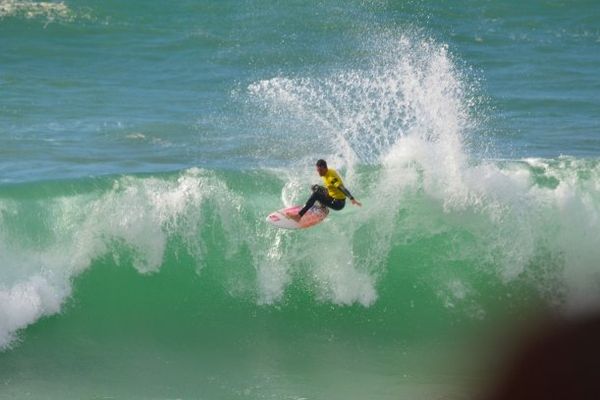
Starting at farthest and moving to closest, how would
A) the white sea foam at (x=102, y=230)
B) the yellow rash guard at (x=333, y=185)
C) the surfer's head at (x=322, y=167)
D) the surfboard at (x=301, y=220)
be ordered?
the white sea foam at (x=102, y=230) < the surfboard at (x=301, y=220) < the yellow rash guard at (x=333, y=185) < the surfer's head at (x=322, y=167)

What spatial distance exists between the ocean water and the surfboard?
1041mm

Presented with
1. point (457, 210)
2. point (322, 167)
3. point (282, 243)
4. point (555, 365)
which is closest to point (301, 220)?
point (322, 167)

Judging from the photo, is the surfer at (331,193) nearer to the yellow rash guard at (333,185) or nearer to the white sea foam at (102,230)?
the yellow rash guard at (333,185)

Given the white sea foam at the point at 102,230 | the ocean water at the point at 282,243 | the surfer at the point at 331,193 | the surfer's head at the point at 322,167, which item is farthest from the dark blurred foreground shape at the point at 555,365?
the white sea foam at the point at 102,230

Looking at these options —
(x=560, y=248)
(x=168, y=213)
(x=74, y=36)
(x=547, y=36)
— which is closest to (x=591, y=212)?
(x=560, y=248)

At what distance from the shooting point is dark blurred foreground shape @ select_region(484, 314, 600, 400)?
46.6 feet

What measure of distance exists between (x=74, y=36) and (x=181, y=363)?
15030mm

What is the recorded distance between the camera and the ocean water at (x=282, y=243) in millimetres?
14898

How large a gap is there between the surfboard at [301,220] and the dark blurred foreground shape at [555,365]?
9.84ft

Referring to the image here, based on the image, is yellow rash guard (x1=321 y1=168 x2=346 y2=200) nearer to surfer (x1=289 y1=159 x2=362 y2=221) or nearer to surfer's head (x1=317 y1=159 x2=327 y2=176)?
surfer (x1=289 y1=159 x2=362 y2=221)

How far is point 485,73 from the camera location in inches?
1055

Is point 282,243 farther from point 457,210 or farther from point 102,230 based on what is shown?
point 457,210

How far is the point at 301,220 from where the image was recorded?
15.6 m

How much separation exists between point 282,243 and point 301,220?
1232 millimetres
